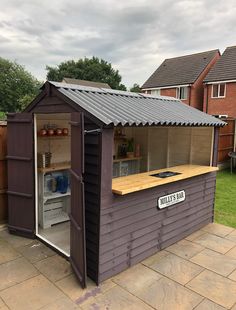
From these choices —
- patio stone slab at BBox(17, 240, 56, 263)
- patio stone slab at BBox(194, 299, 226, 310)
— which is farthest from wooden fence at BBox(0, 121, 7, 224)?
patio stone slab at BBox(194, 299, 226, 310)

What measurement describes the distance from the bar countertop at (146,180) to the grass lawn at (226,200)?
1.38 metres

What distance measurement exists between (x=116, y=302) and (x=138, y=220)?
1.12 metres

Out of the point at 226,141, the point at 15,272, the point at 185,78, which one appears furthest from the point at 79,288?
the point at 185,78

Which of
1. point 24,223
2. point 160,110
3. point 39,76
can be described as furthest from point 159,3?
point 39,76

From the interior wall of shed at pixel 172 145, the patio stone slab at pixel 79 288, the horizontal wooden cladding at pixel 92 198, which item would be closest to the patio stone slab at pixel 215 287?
the patio stone slab at pixel 79 288

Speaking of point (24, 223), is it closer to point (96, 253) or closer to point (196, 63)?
point (96, 253)

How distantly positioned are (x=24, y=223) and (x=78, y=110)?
250 cm

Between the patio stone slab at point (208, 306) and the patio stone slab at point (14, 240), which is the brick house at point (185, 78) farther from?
the patio stone slab at point (208, 306)

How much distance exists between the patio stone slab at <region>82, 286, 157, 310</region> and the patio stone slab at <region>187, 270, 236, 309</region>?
0.77m

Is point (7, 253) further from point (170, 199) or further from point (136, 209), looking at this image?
point (170, 199)

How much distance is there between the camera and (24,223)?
14.9ft

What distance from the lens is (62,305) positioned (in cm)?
281

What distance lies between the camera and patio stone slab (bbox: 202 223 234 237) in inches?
192

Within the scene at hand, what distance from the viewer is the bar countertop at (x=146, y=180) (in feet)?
11.0
